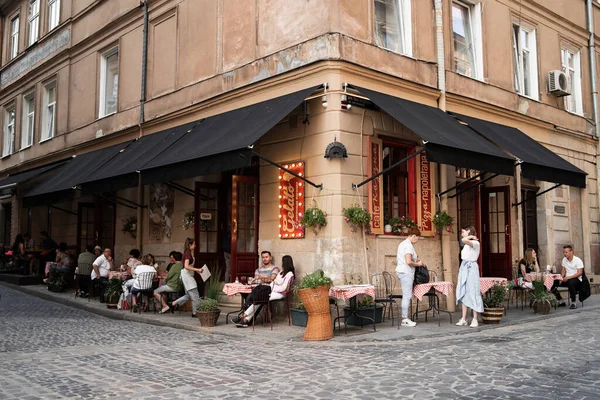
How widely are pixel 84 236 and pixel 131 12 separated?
7.46 m

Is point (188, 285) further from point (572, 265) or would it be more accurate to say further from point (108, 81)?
point (108, 81)

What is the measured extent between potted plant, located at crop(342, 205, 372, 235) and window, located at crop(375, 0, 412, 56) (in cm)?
380

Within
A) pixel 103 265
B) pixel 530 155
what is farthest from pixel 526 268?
pixel 103 265

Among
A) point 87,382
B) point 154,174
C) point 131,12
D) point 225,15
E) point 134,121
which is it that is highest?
point 131,12

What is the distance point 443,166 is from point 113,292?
785 centimetres

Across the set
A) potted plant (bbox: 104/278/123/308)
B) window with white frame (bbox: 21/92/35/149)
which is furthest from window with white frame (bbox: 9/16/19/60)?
potted plant (bbox: 104/278/123/308)

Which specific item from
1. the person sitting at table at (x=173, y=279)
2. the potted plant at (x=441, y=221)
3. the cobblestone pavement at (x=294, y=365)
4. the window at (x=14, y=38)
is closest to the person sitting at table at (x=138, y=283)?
the person sitting at table at (x=173, y=279)

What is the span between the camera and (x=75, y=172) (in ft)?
53.2

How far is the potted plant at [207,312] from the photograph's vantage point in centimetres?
1075

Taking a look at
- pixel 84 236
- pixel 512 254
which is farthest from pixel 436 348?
pixel 84 236

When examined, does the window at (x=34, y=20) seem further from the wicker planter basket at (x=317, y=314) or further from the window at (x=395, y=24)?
the wicker planter basket at (x=317, y=314)

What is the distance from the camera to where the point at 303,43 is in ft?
38.1

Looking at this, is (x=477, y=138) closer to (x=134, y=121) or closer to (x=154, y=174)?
(x=154, y=174)

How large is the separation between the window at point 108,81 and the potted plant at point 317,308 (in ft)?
37.2
